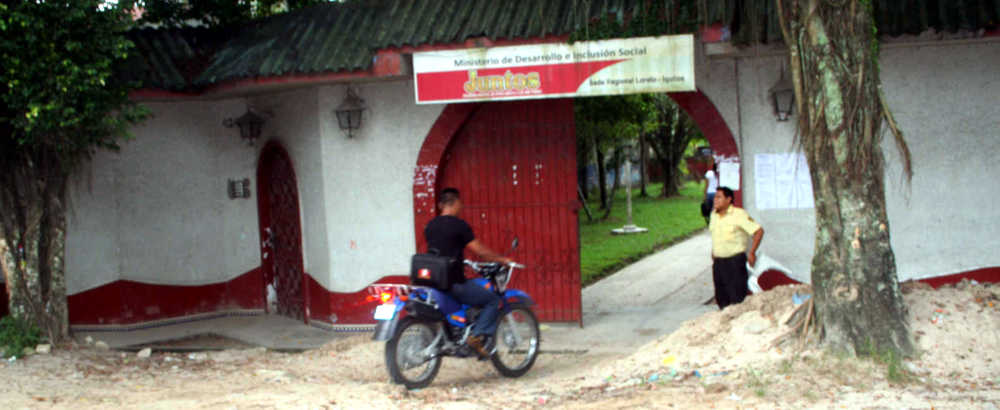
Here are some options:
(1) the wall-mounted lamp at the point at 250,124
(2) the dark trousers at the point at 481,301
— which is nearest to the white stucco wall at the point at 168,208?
(1) the wall-mounted lamp at the point at 250,124

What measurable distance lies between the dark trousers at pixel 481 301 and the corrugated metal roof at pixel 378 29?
2.83m

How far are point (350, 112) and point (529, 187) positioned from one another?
2.10 m

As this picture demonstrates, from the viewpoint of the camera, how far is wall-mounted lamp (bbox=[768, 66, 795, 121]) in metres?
8.77

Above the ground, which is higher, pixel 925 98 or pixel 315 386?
pixel 925 98

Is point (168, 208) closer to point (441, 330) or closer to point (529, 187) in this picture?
point (529, 187)

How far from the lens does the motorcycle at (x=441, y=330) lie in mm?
6809

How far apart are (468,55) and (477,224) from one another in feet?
6.82

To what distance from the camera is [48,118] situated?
7.97 metres

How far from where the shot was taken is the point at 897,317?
634 cm

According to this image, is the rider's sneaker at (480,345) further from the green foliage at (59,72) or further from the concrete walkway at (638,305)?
the green foliage at (59,72)

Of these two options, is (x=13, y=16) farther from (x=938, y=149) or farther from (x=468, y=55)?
(x=938, y=149)

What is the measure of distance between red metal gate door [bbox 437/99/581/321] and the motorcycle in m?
2.35

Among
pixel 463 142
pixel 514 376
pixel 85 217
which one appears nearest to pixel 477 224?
pixel 463 142

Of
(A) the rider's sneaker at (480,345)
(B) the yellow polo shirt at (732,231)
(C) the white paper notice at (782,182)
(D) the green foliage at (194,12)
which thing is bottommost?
(A) the rider's sneaker at (480,345)
